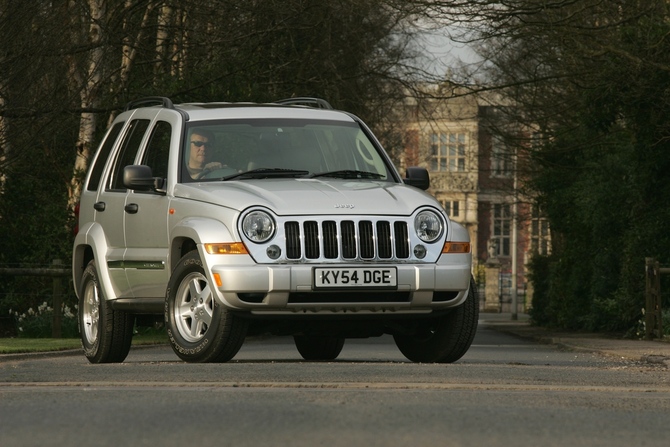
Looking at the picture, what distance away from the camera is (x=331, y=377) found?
10141 millimetres

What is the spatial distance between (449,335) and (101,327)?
2.96 meters

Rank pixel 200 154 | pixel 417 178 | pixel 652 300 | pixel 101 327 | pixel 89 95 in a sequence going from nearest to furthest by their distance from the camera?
pixel 200 154 < pixel 417 178 < pixel 101 327 < pixel 89 95 < pixel 652 300

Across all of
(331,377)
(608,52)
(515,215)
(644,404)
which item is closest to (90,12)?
(608,52)

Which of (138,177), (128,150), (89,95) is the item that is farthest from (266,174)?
(89,95)

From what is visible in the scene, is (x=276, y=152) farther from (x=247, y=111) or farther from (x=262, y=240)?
(x=262, y=240)

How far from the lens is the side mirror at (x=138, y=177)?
12.0m

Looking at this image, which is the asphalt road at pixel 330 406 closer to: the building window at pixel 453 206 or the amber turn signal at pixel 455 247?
the amber turn signal at pixel 455 247

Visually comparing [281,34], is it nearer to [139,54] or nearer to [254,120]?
[139,54]

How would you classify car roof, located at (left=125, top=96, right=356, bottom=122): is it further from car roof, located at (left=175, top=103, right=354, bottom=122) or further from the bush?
the bush

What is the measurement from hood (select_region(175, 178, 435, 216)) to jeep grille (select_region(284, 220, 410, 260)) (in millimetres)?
97

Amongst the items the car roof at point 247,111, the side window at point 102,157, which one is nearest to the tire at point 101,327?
the side window at point 102,157

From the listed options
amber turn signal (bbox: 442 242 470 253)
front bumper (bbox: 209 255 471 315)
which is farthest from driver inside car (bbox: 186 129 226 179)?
amber turn signal (bbox: 442 242 470 253)

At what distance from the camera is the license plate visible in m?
11.1

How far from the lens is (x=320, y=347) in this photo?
47.8ft
